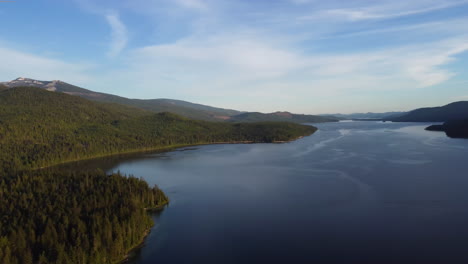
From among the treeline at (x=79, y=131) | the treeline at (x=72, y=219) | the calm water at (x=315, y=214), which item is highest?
the treeline at (x=79, y=131)

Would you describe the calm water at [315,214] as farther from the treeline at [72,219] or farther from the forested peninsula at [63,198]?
the forested peninsula at [63,198]

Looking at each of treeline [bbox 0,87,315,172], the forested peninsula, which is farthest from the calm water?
treeline [bbox 0,87,315,172]

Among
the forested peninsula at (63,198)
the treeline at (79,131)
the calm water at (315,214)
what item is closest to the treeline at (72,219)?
the forested peninsula at (63,198)

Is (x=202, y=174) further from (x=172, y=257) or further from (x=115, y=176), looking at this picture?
(x=172, y=257)

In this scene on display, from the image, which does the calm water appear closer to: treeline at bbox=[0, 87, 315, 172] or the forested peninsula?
the forested peninsula

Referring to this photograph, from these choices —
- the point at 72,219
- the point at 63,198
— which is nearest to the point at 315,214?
the point at 72,219

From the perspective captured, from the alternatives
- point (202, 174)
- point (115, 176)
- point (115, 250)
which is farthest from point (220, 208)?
point (202, 174)
